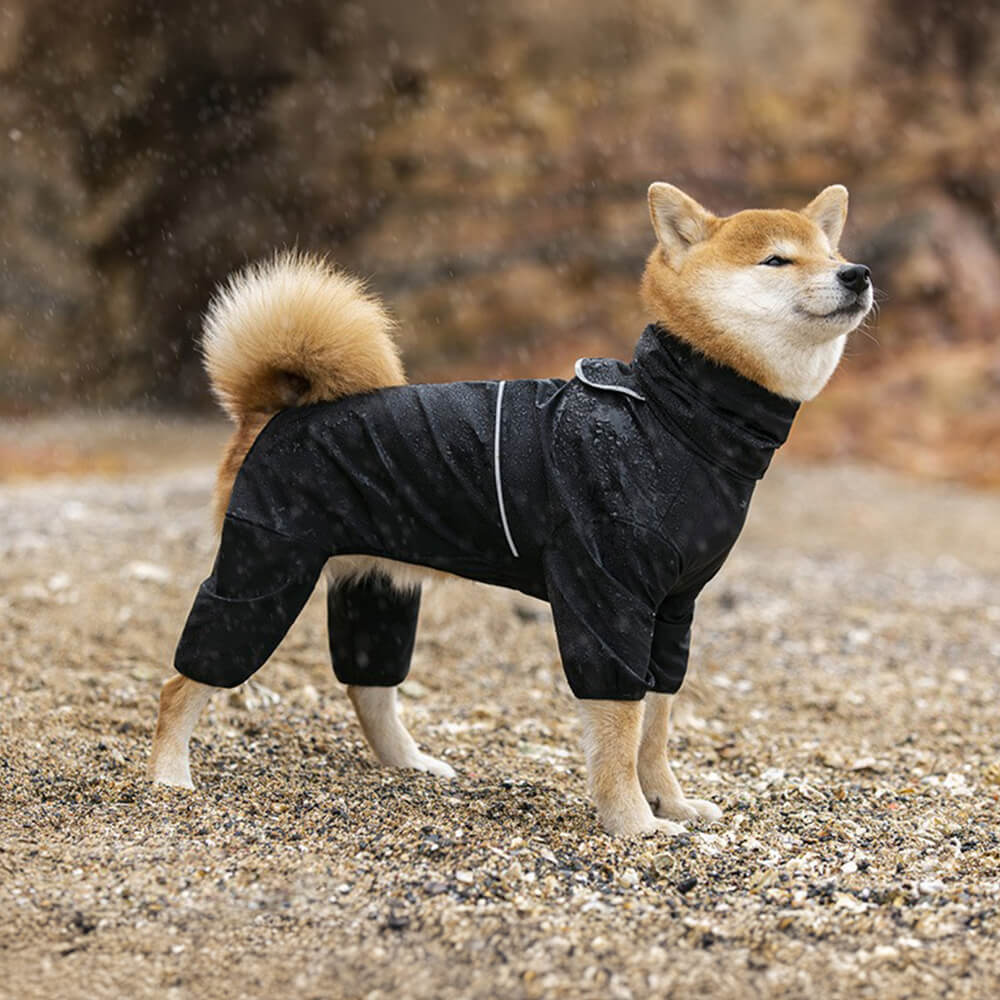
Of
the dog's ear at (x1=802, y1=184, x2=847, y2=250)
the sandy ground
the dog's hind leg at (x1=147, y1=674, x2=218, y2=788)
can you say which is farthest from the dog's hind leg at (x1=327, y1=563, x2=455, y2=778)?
the dog's ear at (x1=802, y1=184, x2=847, y2=250)

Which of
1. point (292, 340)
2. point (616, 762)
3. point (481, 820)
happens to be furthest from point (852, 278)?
point (481, 820)

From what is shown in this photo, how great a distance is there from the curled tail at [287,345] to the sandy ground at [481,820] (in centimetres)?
101

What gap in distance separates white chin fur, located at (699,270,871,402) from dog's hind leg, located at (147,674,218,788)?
183cm

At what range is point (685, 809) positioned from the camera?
12.6 feet

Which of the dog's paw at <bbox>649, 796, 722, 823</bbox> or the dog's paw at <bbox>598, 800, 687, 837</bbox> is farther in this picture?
the dog's paw at <bbox>649, 796, 722, 823</bbox>

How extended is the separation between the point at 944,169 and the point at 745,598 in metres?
10.2

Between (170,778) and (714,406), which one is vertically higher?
(714,406)

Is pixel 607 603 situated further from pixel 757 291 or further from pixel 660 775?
pixel 757 291

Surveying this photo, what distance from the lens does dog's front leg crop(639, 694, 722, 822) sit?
386 centimetres

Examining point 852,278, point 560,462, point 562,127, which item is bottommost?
point 560,462

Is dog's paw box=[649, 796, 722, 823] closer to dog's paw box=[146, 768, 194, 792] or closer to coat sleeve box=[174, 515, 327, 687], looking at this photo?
coat sleeve box=[174, 515, 327, 687]

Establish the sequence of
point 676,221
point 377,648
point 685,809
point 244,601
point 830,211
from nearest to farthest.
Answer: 1. point 244,601
2. point 676,221
3. point 685,809
4. point 830,211
5. point 377,648

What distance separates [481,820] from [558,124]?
43.3ft

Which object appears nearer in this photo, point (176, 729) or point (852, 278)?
point (852, 278)
